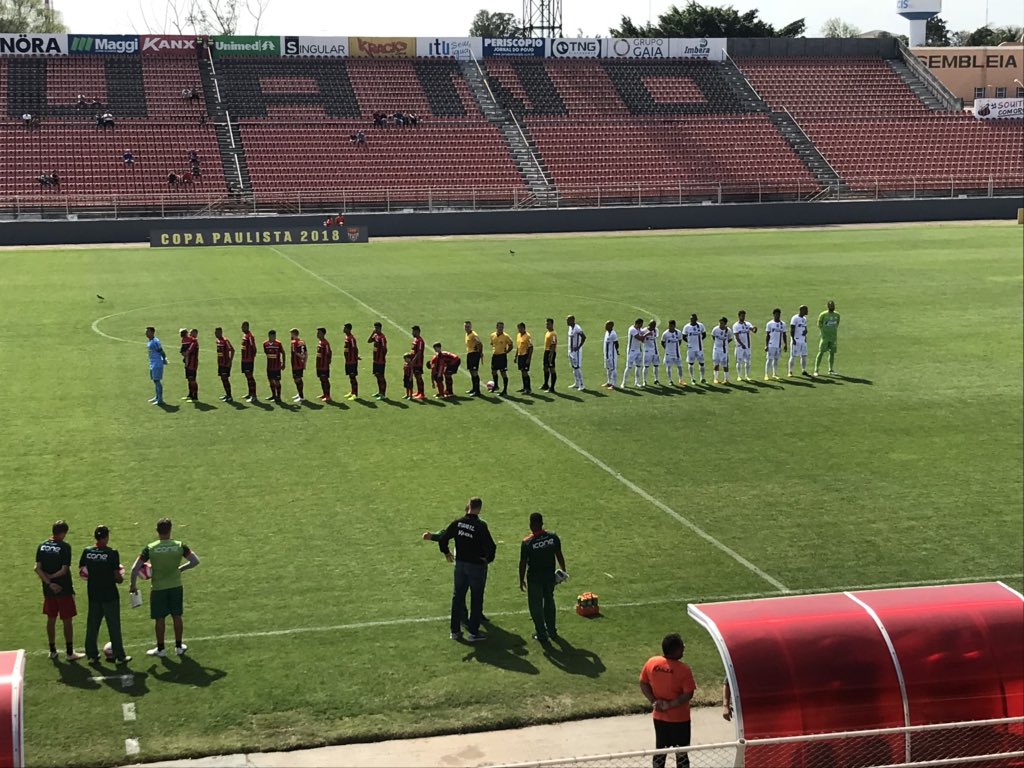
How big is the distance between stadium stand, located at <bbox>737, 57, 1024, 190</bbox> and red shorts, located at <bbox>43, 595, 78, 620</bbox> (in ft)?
196

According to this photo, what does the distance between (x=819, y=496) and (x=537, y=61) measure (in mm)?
62923

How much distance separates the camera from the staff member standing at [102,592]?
12172 mm

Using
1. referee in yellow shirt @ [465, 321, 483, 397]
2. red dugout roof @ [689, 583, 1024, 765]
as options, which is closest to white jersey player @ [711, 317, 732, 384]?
referee in yellow shirt @ [465, 321, 483, 397]

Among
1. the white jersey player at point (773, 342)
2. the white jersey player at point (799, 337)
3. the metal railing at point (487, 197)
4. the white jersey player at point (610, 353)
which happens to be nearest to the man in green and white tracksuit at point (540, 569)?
the white jersey player at point (610, 353)

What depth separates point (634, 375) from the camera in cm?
2661

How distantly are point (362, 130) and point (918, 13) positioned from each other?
1796 inches

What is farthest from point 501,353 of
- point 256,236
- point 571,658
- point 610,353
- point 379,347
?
point 256,236

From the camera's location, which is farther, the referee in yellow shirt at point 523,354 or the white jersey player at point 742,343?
the white jersey player at point 742,343

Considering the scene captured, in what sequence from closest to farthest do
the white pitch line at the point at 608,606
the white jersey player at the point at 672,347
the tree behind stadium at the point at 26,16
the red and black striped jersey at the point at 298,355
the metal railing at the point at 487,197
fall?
the white pitch line at the point at 608,606 < the red and black striped jersey at the point at 298,355 < the white jersey player at the point at 672,347 < the metal railing at the point at 487,197 < the tree behind stadium at the point at 26,16

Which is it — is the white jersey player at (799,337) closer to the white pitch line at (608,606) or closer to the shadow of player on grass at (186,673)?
the white pitch line at (608,606)

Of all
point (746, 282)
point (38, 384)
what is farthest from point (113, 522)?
point (746, 282)

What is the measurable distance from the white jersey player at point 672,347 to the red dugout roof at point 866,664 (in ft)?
51.7

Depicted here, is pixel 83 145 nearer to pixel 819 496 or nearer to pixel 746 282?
pixel 746 282

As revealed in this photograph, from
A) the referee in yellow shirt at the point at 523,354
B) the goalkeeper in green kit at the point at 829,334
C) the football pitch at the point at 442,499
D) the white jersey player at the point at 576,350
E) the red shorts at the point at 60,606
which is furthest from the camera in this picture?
the goalkeeper in green kit at the point at 829,334
